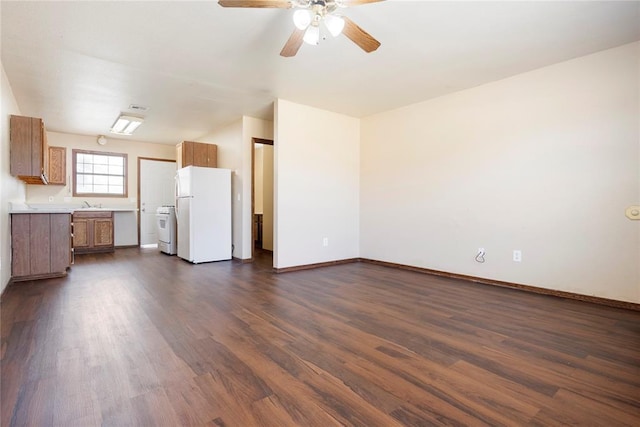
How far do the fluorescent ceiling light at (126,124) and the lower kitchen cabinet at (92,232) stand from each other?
171 centimetres

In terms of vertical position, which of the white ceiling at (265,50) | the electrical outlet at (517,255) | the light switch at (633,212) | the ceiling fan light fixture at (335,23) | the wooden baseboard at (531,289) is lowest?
the wooden baseboard at (531,289)

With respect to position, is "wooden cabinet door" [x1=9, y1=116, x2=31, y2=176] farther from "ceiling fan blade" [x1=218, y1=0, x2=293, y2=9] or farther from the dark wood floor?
"ceiling fan blade" [x1=218, y1=0, x2=293, y2=9]

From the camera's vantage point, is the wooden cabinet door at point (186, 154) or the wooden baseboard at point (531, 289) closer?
the wooden baseboard at point (531, 289)

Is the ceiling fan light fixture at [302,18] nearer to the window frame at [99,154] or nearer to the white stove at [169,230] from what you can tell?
the white stove at [169,230]

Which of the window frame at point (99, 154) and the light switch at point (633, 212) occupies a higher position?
the window frame at point (99, 154)

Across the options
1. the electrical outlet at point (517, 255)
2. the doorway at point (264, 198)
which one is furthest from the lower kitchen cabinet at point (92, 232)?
the electrical outlet at point (517, 255)

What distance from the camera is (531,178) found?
3439mm

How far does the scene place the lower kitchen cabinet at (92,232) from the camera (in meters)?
6.10

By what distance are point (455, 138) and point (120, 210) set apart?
6.58 m

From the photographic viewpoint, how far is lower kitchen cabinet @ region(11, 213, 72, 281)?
12.3 ft

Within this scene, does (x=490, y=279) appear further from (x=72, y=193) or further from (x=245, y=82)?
(x=72, y=193)

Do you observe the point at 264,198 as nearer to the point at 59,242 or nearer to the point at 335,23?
the point at 59,242

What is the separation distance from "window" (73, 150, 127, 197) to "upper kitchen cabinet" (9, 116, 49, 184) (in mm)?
2956

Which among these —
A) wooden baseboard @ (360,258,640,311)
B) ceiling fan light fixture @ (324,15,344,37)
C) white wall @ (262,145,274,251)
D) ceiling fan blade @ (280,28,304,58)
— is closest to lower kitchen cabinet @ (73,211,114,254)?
white wall @ (262,145,274,251)
